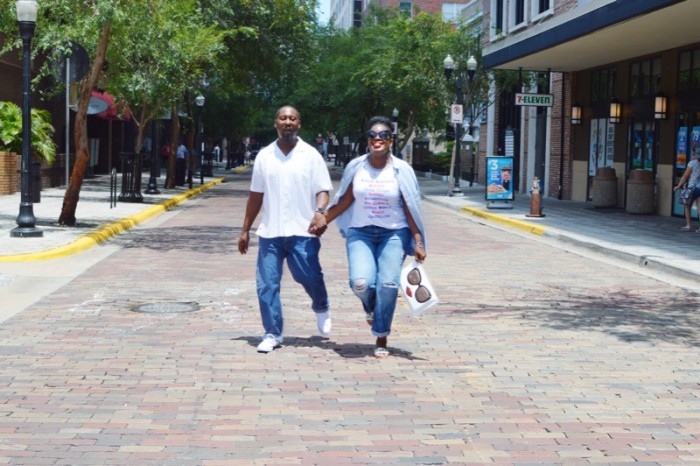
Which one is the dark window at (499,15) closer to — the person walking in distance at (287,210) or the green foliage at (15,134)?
the green foliage at (15,134)

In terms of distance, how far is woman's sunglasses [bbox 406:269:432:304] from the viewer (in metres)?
7.73

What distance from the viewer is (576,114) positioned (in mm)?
31422

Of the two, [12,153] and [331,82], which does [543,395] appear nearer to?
[12,153]

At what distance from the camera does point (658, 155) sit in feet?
84.1

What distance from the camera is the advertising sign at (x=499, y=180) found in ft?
90.2

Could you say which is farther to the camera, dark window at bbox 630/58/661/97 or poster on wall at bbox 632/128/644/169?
poster on wall at bbox 632/128/644/169

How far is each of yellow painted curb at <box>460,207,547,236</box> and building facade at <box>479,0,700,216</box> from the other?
335 centimetres

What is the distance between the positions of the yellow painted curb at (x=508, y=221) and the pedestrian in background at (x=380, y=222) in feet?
44.0

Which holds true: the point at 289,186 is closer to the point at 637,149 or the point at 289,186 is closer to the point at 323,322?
the point at 323,322

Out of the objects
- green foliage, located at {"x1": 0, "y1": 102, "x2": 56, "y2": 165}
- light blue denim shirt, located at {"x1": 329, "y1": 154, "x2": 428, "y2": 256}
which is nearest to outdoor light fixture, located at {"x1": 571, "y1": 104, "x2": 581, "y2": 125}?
green foliage, located at {"x1": 0, "y1": 102, "x2": 56, "y2": 165}

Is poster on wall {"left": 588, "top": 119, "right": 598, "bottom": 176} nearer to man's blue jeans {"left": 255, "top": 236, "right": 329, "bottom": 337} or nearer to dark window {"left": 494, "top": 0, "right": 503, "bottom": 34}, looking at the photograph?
dark window {"left": 494, "top": 0, "right": 503, "bottom": 34}

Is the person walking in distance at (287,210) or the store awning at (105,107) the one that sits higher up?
the store awning at (105,107)

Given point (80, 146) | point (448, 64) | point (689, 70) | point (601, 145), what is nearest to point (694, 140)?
point (689, 70)

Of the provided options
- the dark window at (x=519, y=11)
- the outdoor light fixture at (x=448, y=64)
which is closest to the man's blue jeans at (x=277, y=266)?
the outdoor light fixture at (x=448, y=64)
